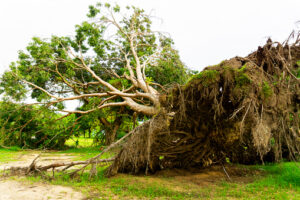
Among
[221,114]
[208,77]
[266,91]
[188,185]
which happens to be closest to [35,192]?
[188,185]

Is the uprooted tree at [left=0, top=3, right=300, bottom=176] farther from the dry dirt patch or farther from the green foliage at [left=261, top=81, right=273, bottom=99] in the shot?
the dry dirt patch

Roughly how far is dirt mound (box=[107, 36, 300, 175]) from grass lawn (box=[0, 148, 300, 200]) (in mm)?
579

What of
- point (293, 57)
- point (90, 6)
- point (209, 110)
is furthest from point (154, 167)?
point (90, 6)

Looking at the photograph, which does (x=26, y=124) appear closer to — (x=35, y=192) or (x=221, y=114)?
(x=35, y=192)

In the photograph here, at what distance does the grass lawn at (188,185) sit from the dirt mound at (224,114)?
58 centimetres

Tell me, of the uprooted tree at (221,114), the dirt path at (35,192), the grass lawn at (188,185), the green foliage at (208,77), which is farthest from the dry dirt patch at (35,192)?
the green foliage at (208,77)

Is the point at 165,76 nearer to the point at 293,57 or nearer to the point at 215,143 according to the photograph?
the point at 215,143

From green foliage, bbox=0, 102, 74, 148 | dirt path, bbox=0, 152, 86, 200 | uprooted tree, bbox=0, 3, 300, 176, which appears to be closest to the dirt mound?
uprooted tree, bbox=0, 3, 300, 176

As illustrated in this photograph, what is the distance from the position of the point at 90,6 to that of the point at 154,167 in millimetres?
9629

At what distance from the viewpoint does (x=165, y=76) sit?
594 inches

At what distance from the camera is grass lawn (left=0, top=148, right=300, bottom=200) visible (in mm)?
5230

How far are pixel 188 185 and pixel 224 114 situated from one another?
2.25 m

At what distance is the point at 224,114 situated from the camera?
6512mm

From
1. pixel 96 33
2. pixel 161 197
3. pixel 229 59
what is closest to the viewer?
pixel 161 197
